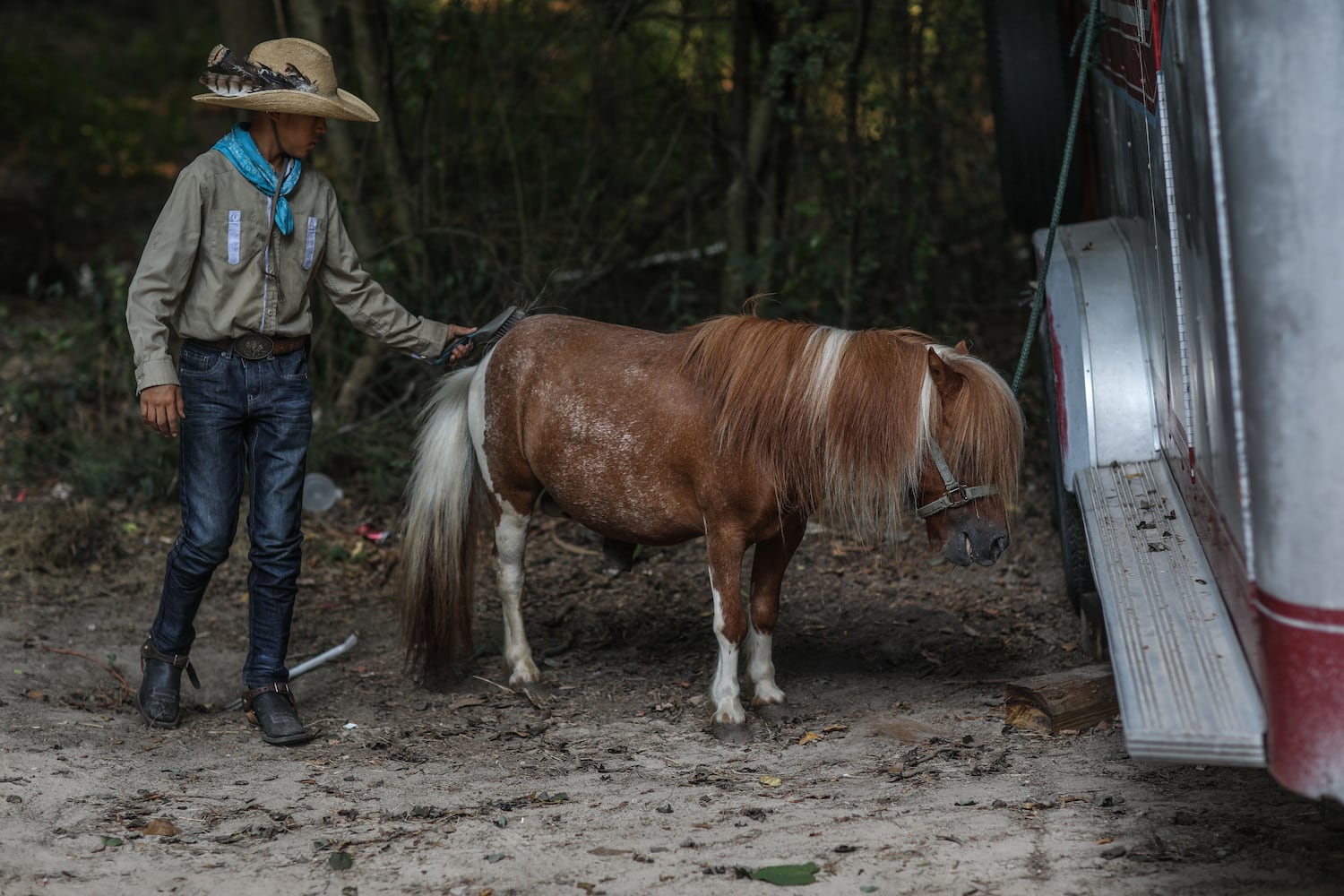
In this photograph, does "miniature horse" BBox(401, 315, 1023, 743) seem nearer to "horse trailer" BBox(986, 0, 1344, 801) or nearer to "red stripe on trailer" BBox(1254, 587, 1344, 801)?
"horse trailer" BBox(986, 0, 1344, 801)

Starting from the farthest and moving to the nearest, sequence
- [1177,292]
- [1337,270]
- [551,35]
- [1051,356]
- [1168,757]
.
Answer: [551,35] < [1051,356] < [1177,292] < [1168,757] < [1337,270]

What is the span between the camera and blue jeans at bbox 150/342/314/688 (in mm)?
4055

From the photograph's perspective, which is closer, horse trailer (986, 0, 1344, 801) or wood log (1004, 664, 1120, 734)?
horse trailer (986, 0, 1344, 801)

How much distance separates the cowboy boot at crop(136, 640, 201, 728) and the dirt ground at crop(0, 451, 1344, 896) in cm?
7

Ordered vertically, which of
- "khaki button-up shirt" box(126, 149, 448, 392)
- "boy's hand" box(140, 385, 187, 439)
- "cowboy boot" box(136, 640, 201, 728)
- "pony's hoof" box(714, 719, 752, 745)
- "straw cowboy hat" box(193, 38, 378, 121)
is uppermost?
"straw cowboy hat" box(193, 38, 378, 121)

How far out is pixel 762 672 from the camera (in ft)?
14.2

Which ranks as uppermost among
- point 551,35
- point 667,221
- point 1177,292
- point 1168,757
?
point 551,35

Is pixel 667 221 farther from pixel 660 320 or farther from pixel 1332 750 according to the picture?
pixel 1332 750

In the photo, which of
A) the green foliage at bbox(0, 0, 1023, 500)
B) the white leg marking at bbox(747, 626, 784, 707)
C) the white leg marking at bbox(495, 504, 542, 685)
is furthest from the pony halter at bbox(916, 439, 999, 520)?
the green foliage at bbox(0, 0, 1023, 500)

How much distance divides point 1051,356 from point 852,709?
1.33 metres

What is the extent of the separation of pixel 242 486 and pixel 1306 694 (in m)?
3.23

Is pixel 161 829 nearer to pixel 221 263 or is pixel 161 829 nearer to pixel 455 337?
pixel 221 263

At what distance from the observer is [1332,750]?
2.20 m

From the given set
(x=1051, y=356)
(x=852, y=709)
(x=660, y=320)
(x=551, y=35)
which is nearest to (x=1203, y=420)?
(x=1051, y=356)
